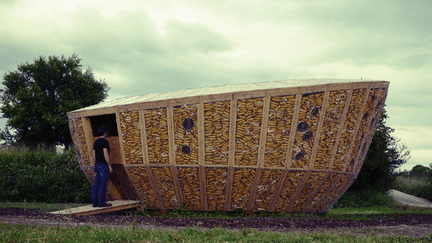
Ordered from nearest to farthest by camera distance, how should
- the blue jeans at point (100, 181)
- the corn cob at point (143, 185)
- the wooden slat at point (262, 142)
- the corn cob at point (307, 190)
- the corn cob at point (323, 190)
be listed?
the wooden slat at point (262, 142), the blue jeans at point (100, 181), the corn cob at point (307, 190), the corn cob at point (143, 185), the corn cob at point (323, 190)

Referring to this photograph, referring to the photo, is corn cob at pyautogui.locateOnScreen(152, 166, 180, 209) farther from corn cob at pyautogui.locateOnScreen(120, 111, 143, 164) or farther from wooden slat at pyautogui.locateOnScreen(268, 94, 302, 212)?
wooden slat at pyautogui.locateOnScreen(268, 94, 302, 212)

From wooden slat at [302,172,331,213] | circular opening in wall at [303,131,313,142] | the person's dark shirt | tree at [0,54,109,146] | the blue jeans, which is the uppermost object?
tree at [0,54,109,146]

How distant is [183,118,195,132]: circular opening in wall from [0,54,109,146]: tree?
20597 millimetres

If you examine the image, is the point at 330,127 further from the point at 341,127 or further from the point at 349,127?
the point at 349,127

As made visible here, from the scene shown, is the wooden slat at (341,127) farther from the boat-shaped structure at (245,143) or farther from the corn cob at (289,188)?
the corn cob at (289,188)

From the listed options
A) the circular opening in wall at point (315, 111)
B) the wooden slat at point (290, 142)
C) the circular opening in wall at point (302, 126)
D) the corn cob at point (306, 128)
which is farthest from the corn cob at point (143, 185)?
the circular opening in wall at point (315, 111)

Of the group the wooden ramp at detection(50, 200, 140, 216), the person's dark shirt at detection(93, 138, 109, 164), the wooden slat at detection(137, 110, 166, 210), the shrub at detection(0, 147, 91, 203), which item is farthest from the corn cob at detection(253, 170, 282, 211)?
the shrub at detection(0, 147, 91, 203)

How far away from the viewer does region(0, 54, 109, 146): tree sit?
28.0m

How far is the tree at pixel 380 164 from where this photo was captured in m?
20.7

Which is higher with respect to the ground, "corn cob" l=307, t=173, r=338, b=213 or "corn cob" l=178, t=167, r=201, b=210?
"corn cob" l=178, t=167, r=201, b=210

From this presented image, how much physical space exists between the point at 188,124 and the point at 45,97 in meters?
23.3

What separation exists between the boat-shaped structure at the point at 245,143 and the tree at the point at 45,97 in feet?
64.3

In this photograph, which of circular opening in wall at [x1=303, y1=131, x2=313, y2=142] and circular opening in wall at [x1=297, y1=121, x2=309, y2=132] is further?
circular opening in wall at [x1=303, y1=131, x2=313, y2=142]

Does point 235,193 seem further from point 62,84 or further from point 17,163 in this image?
point 62,84
